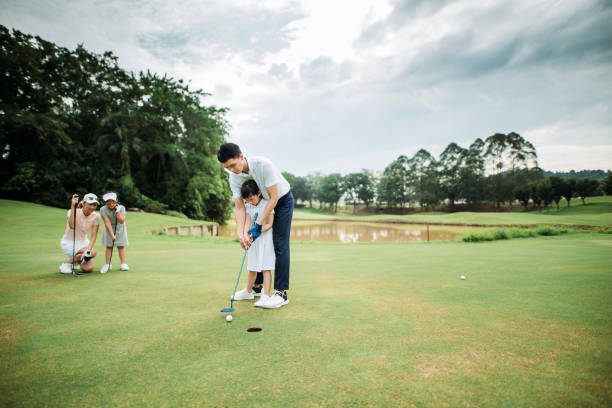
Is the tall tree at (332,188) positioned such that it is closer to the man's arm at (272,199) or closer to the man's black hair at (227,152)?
the man's arm at (272,199)

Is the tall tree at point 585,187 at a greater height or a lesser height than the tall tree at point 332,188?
lesser

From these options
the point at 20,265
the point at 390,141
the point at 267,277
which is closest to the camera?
the point at 267,277

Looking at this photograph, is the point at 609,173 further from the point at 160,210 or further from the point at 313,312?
the point at 160,210

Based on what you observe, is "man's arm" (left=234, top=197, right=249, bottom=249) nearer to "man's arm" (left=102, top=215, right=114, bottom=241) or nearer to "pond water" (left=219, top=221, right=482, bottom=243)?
"man's arm" (left=102, top=215, right=114, bottom=241)

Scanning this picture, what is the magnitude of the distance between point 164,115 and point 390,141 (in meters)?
60.5

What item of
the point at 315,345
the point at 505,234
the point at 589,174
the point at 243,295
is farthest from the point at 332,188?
the point at 315,345

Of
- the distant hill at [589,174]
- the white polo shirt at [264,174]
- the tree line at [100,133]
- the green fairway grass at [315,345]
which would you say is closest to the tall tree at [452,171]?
the distant hill at [589,174]

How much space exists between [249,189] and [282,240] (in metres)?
0.80

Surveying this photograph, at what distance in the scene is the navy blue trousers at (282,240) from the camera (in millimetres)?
3559

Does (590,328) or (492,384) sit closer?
(492,384)

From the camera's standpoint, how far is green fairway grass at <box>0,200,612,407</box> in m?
1.61

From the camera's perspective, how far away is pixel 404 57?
2714cm

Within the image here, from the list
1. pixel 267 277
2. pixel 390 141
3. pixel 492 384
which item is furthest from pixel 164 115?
pixel 390 141

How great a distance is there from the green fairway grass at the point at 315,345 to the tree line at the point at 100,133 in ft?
85.3
